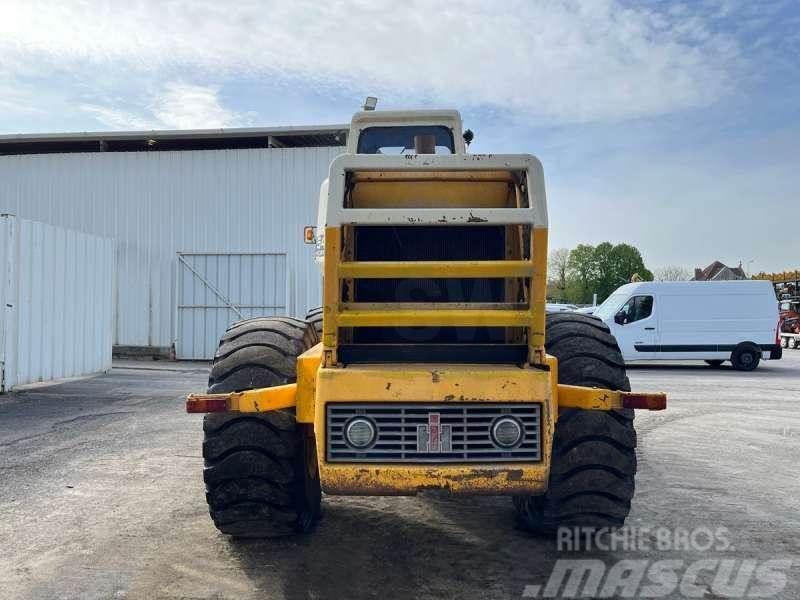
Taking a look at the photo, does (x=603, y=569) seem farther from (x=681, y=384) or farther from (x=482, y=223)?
(x=681, y=384)

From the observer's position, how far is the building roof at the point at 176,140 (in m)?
17.4

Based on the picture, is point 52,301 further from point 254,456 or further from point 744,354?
point 744,354

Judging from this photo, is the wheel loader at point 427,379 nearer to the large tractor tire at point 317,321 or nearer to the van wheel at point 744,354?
the large tractor tire at point 317,321

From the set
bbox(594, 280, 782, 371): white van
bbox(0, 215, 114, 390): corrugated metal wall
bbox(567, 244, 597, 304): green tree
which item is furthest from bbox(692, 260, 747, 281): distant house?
bbox(0, 215, 114, 390): corrugated metal wall

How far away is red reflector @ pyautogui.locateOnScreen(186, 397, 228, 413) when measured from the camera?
3727 millimetres

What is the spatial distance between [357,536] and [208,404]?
4.66 feet

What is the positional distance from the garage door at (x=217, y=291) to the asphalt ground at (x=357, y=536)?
31.0 ft

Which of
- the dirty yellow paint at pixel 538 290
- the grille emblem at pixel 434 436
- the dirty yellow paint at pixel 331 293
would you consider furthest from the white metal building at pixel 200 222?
the grille emblem at pixel 434 436

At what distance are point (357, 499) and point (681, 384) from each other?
33.0 ft

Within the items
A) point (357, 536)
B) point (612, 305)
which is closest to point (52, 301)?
point (357, 536)

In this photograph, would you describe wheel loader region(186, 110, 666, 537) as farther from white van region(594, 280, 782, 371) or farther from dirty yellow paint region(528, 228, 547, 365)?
white van region(594, 280, 782, 371)

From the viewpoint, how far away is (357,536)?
14.7 feet

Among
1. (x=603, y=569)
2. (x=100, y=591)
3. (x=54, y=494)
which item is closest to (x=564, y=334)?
(x=603, y=569)

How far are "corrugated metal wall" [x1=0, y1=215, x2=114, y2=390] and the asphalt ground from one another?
12.6 feet
